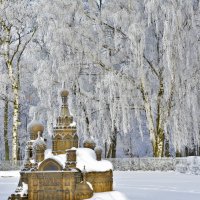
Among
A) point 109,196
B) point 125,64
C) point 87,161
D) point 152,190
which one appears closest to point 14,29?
point 125,64

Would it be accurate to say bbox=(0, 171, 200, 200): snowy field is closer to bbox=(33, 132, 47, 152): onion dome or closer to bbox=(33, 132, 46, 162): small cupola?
bbox=(33, 132, 46, 162): small cupola

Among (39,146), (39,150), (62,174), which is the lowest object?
(62,174)

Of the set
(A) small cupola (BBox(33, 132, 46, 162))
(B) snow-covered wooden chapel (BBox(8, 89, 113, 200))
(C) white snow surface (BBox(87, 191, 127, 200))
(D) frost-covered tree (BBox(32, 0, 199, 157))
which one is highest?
(D) frost-covered tree (BBox(32, 0, 199, 157))

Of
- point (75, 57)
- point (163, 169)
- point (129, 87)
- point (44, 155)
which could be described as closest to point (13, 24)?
point (75, 57)

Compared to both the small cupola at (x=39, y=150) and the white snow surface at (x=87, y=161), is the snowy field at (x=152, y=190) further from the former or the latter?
the small cupola at (x=39, y=150)

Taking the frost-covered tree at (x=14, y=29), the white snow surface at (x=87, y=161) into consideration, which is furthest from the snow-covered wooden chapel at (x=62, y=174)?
the frost-covered tree at (x=14, y=29)

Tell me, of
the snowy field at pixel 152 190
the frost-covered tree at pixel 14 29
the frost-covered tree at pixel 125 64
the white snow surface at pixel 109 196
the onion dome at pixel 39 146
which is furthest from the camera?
the frost-covered tree at pixel 14 29

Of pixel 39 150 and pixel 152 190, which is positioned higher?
pixel 39 150

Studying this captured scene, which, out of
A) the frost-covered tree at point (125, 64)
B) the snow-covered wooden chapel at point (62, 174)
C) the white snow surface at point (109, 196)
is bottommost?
the white snow surface at point (109, 196)

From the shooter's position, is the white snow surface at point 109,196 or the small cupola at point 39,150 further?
the small cupola at point 39,150

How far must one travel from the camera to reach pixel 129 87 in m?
25.0

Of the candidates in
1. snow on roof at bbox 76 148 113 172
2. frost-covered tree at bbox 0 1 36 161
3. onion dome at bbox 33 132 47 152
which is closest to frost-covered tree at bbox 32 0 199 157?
frost-covered tree at bbox 0 1 36 161

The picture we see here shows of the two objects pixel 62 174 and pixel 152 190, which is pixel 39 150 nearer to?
pixel 62 174

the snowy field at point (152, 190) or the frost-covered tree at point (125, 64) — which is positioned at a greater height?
the frost-covered tree at point (125, 64)
